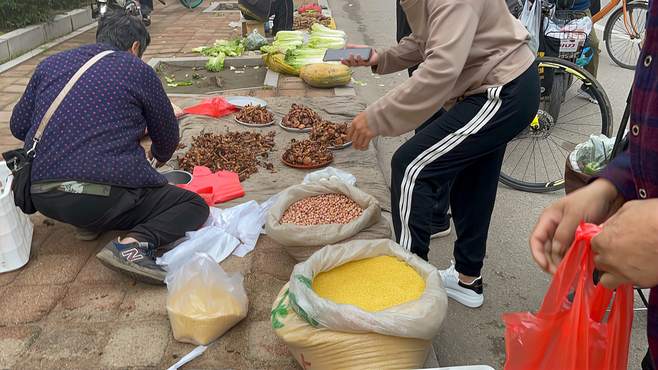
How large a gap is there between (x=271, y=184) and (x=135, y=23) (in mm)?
1474

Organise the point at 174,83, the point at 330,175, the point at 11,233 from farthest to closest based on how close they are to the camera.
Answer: the point at 174,83 < the point at 330,175 < the point at 11,233

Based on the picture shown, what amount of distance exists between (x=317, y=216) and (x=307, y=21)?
725cm

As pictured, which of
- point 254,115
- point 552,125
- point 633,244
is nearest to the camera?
point 633,244

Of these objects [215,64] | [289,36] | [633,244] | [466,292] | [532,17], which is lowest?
[466,292]

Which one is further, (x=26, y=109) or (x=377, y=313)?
(x=26, y=109)

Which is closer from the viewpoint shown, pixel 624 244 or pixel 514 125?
pixel 624 244

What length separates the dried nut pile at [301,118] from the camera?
479 cm

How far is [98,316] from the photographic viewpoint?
8.23ft

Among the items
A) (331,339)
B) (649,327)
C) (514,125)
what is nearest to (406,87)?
(514,125)

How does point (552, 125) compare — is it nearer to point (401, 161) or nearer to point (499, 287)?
point (499, 287)

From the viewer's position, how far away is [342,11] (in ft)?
39.7

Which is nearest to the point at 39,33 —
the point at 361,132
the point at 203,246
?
the point at 203,246

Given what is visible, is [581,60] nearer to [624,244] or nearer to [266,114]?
[266,114]

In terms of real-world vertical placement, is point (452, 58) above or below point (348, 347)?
above
